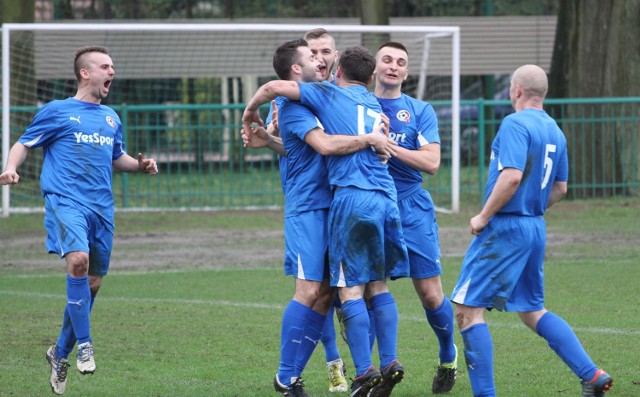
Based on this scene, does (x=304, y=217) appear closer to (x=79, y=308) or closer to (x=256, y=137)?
(x=256, y=137)

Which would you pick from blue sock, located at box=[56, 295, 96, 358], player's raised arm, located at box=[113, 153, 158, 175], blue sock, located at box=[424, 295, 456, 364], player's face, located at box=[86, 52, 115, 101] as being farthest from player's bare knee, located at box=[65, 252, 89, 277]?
blue sock, located at box=[424, 295, 456, 364]

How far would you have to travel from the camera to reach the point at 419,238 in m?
7.14

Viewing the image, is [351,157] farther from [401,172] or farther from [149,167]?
[149,167]

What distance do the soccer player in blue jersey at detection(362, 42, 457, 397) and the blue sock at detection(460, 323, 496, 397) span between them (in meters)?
0.87

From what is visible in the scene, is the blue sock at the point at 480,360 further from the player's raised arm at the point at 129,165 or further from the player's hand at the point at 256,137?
the player's raised arm at the point at 129,165

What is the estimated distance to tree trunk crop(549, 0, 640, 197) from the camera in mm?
19203

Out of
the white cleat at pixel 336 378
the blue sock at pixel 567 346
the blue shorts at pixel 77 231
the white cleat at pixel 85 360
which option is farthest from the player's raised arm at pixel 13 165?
the blue sock at pixel 567 346

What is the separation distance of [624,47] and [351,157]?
47.8ft

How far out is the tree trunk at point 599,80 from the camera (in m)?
19.2

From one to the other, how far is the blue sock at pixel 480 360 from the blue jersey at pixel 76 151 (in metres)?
2.67

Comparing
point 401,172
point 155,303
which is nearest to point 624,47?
point 155,303

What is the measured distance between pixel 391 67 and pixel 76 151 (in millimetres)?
2134

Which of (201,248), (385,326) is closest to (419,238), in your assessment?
(385,326)

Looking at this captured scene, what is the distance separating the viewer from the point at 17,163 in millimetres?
7398
